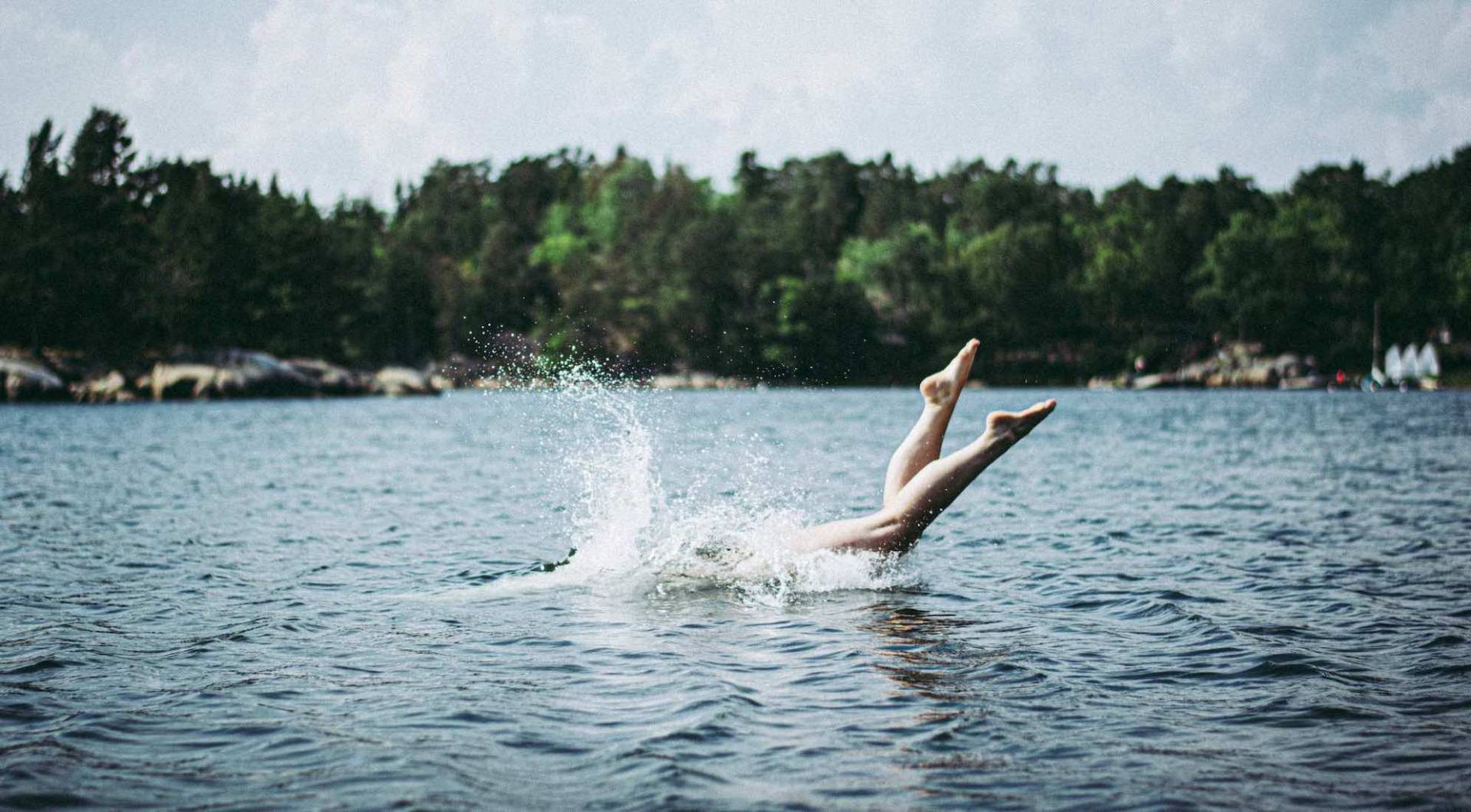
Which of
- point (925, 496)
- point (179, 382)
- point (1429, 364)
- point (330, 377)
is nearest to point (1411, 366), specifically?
point (1429, 364)

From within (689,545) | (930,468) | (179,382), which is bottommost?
(689,545)

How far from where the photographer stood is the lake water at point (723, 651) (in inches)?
255

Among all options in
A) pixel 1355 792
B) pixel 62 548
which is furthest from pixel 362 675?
pixel 62 548

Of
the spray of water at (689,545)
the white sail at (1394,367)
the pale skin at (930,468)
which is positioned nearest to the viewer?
the pale skin at (930,468)

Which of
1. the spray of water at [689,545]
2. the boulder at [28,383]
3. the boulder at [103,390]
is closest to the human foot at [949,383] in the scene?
the spray of water at [689,545]

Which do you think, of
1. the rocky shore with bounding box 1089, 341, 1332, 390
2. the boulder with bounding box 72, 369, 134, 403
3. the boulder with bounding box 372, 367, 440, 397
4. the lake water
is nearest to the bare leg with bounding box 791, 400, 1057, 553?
the lake water

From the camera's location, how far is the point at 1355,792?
6223 mm

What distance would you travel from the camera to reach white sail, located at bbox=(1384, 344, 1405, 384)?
358 ft

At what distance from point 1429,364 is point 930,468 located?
117137 millimetres

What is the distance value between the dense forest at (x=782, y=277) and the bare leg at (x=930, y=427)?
3501 inches

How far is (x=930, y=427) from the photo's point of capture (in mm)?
10070

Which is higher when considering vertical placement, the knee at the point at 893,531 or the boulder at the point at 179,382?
the boulder at the point at 179,382

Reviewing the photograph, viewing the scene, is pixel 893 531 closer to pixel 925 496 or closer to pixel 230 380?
pixel 925 496

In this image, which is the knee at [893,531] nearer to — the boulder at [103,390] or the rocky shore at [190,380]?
the boulder at [103,390]
